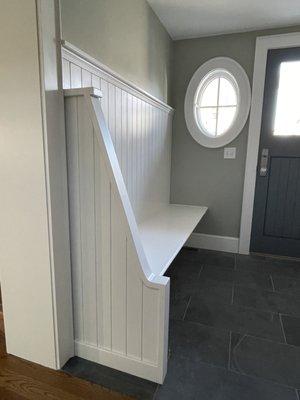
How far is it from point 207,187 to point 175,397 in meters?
2.14

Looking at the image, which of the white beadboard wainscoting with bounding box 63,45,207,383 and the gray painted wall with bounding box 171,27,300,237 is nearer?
the white beadboard wainscoting with bounding box 63,45,207,383

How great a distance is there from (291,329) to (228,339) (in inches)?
18.1

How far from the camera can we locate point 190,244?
3.14 meters

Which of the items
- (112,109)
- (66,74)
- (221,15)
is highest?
(221,15)

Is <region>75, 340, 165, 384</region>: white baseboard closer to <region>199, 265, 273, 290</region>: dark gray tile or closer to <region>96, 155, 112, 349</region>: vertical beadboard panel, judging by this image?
<region>96, 155, 112, 349</region>: vertical beadboard panel

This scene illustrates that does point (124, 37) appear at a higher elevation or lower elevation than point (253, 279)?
higher

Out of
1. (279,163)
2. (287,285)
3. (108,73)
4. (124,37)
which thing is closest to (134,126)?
(108,73)

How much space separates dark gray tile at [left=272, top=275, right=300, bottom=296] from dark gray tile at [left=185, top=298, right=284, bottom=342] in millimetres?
427

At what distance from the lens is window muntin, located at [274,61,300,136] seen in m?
2.55

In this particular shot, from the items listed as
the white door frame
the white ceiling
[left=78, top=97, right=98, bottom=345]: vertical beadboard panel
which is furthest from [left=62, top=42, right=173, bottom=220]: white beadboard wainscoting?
the white door frame

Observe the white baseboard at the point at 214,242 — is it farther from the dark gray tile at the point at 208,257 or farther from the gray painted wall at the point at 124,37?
the gray painted wall at the point at 124,37

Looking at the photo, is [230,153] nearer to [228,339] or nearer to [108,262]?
[228,339]

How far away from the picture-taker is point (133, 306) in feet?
4.22

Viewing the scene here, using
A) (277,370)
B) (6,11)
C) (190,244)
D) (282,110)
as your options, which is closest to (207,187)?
(190,244)
